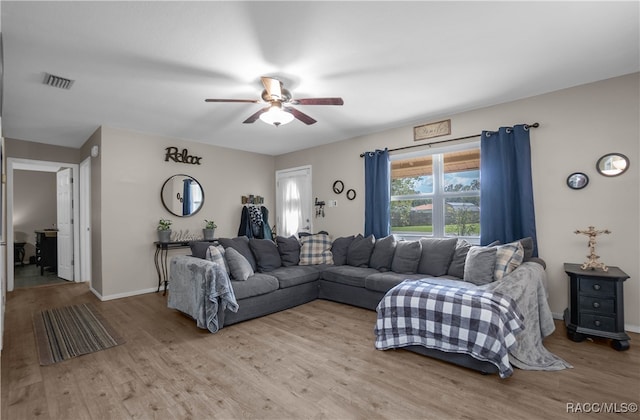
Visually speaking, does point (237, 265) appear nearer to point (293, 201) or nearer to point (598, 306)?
point (293, 201)

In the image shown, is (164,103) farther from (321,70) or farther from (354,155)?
(354,155)

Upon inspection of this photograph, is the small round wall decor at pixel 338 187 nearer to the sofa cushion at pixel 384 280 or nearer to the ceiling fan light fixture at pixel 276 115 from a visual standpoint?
the sofa cushion at pixel 384 280

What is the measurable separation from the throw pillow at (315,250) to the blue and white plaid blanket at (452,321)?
6.05ft

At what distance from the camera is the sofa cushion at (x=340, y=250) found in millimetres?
4422

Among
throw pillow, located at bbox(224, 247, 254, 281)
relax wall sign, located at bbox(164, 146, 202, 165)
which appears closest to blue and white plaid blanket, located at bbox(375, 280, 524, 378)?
throw pillow, located at bbox(224, 247, 254, 281)

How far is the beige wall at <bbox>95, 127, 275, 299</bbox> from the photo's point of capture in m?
4.27

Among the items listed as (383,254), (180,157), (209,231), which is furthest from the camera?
(209,231)

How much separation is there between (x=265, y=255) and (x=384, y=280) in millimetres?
1604

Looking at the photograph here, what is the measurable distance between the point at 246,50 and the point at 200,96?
1163 mm

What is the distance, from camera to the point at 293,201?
6086 millimetres

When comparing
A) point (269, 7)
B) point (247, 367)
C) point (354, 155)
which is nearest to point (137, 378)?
point (247, 367)

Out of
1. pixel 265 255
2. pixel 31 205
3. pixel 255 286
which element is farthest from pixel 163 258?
pixel 31 205

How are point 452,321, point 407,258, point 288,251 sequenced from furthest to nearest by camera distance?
point 288,251
point 407,258
point 452,321

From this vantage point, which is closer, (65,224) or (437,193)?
(437,193)
